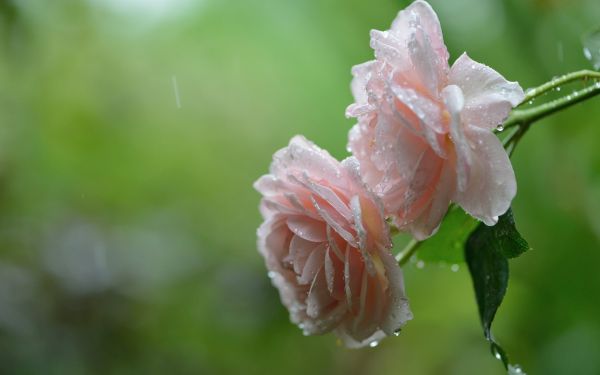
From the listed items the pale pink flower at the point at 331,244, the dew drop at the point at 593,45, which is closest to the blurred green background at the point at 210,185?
the dew drop at the point at 593,45

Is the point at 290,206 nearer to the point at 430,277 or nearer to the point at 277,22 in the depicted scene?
the point at 430,277

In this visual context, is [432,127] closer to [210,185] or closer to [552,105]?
[552,105]

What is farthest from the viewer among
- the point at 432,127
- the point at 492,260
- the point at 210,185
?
the point at 210,185

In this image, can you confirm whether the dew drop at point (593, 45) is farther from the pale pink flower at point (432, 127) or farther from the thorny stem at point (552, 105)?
the pale pink flower at point (432, 127)

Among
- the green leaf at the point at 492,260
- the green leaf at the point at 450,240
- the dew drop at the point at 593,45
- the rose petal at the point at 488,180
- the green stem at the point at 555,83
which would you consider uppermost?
the dew drop at the point at 593,45

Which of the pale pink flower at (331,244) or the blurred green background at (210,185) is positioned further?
the blurred green background at (210,185)

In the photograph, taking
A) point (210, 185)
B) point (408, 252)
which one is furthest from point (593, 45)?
point (210, 185)
